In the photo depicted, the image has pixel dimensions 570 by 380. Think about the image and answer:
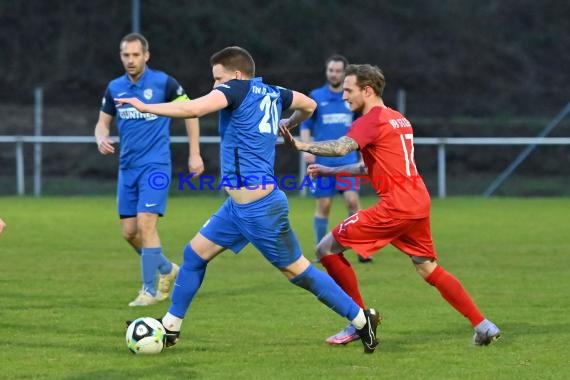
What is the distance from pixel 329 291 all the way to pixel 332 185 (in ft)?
20.4

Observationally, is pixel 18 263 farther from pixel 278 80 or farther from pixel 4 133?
pixel 278 80

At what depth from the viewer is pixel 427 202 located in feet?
25.0

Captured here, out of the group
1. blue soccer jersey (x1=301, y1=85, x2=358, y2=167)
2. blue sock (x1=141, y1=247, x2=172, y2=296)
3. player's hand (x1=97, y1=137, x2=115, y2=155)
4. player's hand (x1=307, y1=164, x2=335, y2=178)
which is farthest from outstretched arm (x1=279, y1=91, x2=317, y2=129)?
blue soccer jersey (x1=301, y1=85, x2=358, y2=167)

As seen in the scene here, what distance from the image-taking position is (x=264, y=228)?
7188mm

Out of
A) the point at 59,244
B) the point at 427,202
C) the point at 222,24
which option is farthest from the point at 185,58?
the point at 427,202

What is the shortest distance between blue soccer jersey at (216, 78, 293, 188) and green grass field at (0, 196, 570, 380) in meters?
1.10

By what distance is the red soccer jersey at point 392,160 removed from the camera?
24.4ft

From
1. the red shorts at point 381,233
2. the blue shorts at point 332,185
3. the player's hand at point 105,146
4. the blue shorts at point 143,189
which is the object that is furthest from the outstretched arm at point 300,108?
the blue shorts at point 332,185

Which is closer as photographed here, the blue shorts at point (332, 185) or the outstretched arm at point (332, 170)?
the outstretched arm at point (332, 170)

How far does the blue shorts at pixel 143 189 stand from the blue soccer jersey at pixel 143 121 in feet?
0.19

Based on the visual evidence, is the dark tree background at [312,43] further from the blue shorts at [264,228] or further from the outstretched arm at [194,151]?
the blue shorts at [264,228]

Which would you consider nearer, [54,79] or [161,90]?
[161,90]

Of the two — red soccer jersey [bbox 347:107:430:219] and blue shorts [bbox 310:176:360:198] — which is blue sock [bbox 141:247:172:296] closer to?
red soccer jersey [bbox 347:107:430:219]

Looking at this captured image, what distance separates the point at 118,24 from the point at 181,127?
930 centimetres
